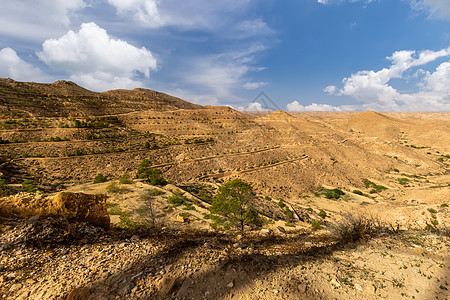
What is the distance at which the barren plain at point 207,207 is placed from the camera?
17.2ft

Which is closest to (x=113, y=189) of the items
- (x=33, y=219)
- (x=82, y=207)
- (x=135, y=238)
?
(x=82, y=207)

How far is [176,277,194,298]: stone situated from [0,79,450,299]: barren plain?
0.03m

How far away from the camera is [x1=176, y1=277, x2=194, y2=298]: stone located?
476 cm

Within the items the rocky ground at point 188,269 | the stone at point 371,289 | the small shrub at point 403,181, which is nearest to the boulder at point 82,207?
the rocky ground at point 188,269

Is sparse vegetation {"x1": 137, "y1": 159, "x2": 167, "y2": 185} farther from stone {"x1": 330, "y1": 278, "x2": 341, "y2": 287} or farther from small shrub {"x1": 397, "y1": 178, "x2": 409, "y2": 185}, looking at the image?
small shrub {"x1": 397, "y1": 178, "x2": 409, "y2": 185}

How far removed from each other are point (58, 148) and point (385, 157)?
228ft

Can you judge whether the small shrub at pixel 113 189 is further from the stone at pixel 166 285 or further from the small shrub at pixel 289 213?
the small shrub at pixel 289 213

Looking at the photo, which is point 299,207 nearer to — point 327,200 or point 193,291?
point 327,200

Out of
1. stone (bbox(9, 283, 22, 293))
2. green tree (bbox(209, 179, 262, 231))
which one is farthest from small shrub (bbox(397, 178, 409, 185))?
stone (bbox(9, 283, 22, 293))

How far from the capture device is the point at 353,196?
2864 cm

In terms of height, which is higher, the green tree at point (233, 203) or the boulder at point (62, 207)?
the boulder at point (62, 207)

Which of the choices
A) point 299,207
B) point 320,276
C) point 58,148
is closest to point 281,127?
point 299,207

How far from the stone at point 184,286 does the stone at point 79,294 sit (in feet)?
7.12

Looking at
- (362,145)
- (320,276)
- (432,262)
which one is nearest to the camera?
(320,276)
